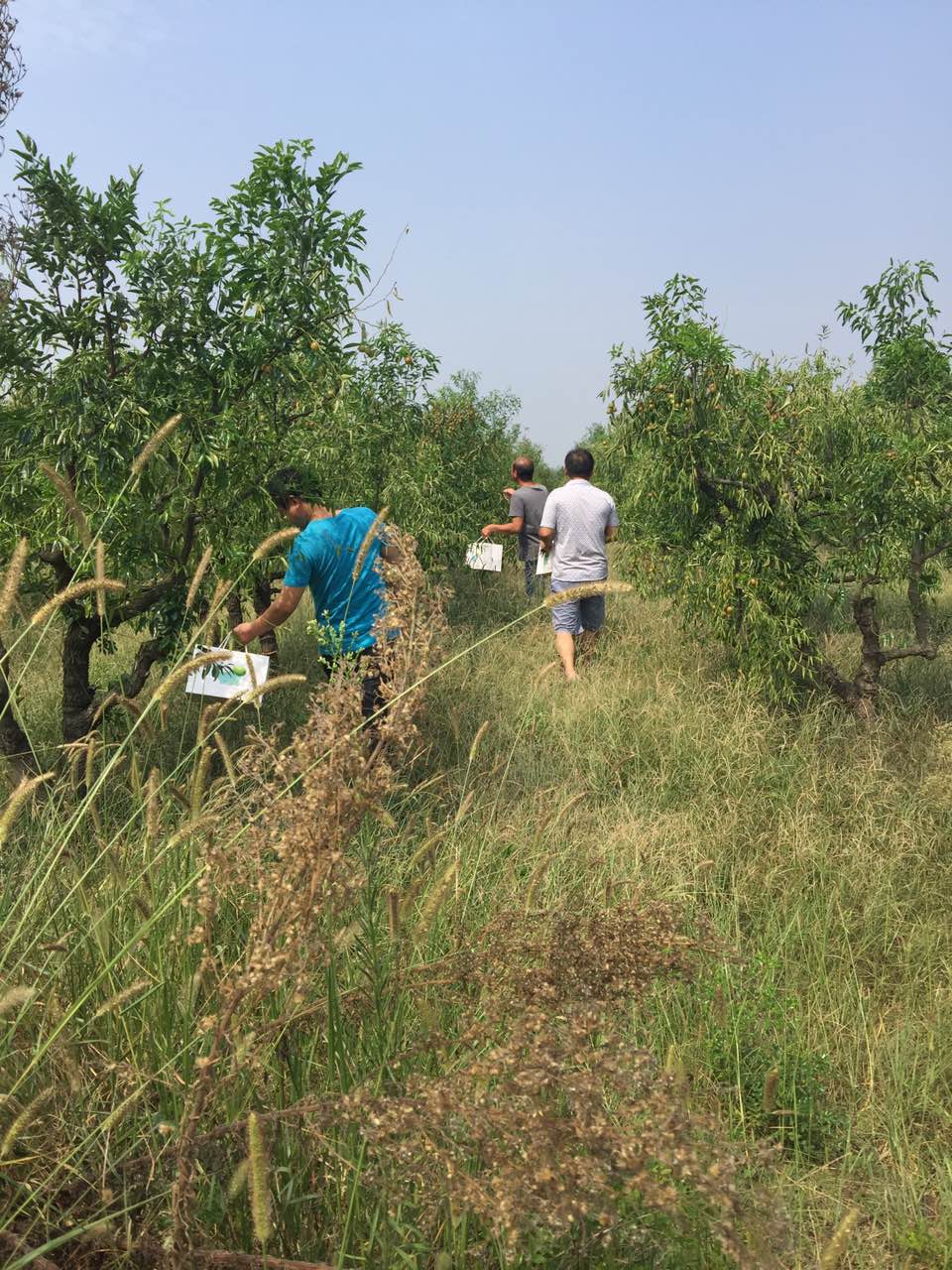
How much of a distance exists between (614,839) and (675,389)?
11.0 feet

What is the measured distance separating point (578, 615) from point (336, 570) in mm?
3189

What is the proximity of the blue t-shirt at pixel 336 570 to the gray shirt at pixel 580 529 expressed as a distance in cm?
270

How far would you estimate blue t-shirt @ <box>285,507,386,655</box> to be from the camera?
5.03 metres

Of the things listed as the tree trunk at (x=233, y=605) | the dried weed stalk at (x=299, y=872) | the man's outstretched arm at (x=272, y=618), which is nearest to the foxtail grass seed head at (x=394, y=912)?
the dried weed stalk at (x=299, y=872)

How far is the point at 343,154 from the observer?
4.92 meters

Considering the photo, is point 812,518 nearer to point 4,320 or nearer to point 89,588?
point 4,320

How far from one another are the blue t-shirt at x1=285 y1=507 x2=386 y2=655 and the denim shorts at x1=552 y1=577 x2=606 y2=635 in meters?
2.75

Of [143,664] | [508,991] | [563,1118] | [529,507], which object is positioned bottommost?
[563,1118]

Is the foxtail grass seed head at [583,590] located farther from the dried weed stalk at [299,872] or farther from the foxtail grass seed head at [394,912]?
the foxtail grass seed head at [394,912]

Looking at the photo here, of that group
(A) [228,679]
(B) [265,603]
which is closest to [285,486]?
→ (A) [228,679]

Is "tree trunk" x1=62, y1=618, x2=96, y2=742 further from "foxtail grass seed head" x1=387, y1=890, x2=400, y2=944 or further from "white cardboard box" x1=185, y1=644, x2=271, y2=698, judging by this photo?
"foxtail grass seed head" x1=387, y1=890, x2=400, y2=944

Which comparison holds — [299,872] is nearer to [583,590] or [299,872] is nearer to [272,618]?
[583,590]

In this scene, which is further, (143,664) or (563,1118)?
(143,664)

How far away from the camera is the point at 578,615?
26.2 feet
